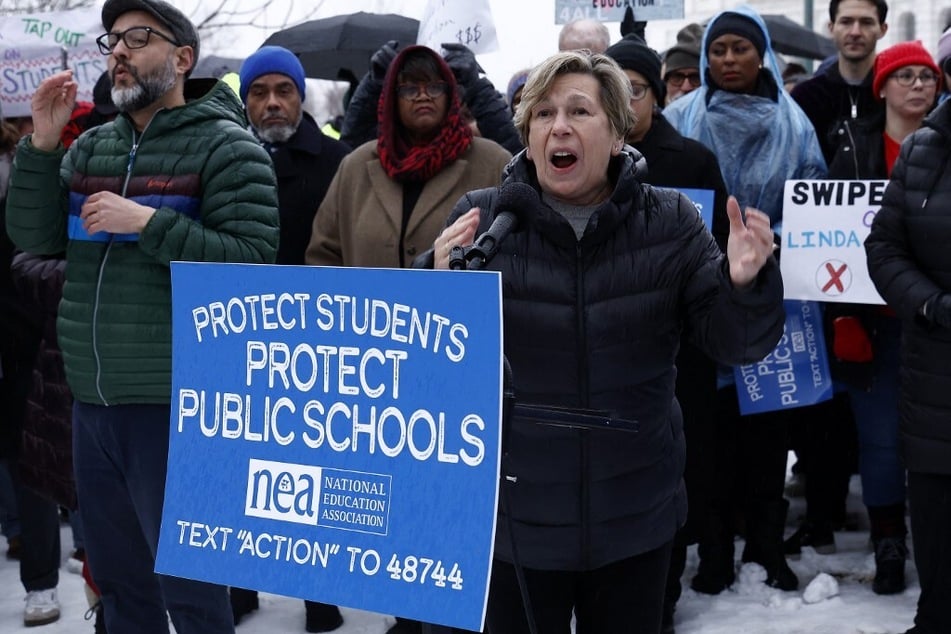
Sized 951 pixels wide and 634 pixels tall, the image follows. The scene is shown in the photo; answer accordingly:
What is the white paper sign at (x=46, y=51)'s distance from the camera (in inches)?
300

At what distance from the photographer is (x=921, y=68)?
5484 mm

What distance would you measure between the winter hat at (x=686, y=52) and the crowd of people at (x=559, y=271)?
2.48 ft

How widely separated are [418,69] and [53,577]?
2681 mm

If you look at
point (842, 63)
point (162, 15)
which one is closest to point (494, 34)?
point (842, 63)

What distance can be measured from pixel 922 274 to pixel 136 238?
2.72 m

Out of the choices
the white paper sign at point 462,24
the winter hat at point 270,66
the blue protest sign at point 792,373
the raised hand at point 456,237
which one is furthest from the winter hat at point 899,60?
the raised hand at point 456,237

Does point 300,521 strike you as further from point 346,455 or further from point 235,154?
point 235,154

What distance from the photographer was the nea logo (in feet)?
8.43

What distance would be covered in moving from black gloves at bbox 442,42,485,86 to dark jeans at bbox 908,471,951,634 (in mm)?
2546

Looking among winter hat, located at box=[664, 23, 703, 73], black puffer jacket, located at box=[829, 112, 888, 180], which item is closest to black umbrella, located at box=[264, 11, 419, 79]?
winter hat, located at box=[664, 23, 703, 73]

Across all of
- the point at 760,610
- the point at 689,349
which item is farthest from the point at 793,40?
the point at 760,610

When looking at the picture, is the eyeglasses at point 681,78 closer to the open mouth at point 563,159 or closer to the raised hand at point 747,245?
the open mouth at point 563,159

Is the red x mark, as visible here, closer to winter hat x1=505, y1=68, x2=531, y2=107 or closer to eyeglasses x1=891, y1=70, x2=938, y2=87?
eyeglasses x1=891, y1=70, x2=938, y2=87

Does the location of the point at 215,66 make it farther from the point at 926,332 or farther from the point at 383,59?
the point at 926,332
